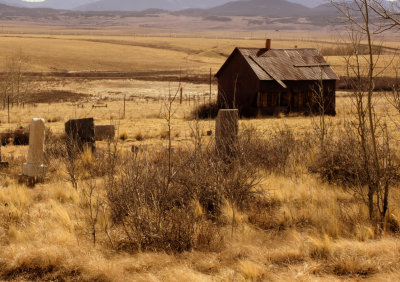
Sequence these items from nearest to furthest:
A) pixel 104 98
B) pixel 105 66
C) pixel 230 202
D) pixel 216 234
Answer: pixel 216 234 → pixel 230 202 → pixel 104 98 → pixel 105 66

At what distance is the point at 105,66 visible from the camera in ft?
236

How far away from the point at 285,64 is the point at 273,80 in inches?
62.8

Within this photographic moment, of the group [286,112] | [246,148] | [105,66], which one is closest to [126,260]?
[246,148]

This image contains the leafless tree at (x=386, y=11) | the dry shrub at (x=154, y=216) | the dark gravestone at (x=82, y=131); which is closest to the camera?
the dry shrub at (x=154, y=216)

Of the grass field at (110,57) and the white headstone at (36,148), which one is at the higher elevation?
the grass field at (110,57)

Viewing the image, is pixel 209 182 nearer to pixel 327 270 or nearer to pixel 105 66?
pixel 327 270

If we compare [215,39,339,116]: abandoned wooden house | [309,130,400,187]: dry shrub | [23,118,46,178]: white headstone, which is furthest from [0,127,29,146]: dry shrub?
[215,39,339,116]: abandoned wooden house

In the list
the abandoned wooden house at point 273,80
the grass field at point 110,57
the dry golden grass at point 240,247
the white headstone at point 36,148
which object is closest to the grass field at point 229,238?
the dry golden grass at point 240,247

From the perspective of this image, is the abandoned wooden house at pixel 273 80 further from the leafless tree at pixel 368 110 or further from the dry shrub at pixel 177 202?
the dry shrub at pixel 177 202

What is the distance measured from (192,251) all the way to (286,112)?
19.2 metres

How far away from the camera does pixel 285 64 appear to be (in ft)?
80.2

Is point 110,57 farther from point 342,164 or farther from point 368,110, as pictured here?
point 368,110

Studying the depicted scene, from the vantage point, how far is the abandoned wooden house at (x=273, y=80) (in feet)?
76.9

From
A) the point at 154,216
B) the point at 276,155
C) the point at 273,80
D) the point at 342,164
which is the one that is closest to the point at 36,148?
the point at 154,216
